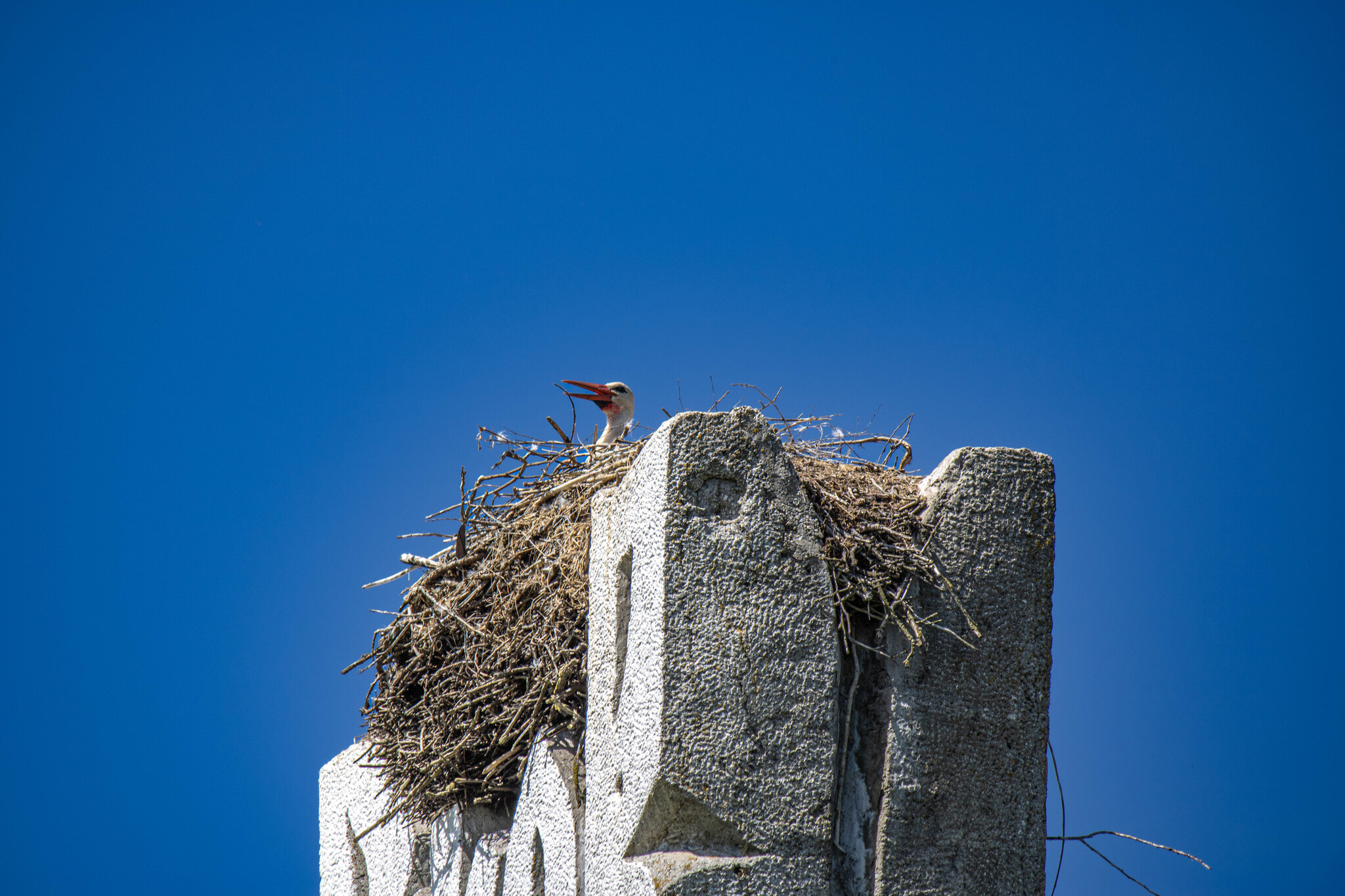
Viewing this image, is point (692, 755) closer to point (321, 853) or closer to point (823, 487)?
point (823, 487)

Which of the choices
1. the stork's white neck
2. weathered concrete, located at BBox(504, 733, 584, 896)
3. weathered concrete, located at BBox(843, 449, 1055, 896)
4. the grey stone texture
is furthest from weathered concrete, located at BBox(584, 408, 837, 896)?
the stork's white neck

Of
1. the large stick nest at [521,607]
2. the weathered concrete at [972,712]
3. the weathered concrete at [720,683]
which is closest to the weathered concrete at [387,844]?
the large stick nest at [521,607]

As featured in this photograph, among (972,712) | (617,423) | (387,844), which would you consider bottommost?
(387,844)

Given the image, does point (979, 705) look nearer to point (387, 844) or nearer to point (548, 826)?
point (548, 826)

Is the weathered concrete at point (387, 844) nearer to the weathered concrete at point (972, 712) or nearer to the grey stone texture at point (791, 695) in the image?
the grey stone texture at point (791, 695)

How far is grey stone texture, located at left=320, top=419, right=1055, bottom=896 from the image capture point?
3.29 m

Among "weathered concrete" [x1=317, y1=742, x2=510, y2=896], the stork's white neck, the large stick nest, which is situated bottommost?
"weathered concrete" [x1=317, y1=742, x2=510, y2=896]

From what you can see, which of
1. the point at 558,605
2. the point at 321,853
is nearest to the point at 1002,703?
the point at 558,605

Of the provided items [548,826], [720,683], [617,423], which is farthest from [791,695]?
[617,423]

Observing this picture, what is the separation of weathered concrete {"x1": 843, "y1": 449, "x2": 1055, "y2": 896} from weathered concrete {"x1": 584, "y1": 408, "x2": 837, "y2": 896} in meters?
0.19

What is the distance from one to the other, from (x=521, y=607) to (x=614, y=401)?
2205 millimetres

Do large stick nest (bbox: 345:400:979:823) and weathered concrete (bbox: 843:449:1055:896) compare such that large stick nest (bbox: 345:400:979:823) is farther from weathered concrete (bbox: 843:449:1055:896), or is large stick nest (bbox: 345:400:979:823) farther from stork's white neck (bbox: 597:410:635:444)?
stork's white neck (bbox: 597:410:635:444)

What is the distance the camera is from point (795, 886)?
10.7 ft

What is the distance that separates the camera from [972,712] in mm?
3564
